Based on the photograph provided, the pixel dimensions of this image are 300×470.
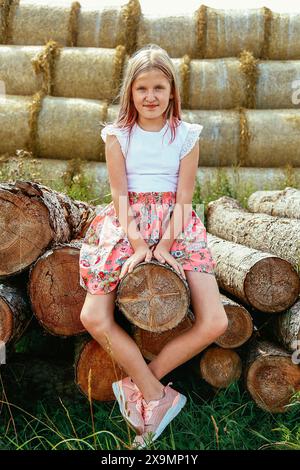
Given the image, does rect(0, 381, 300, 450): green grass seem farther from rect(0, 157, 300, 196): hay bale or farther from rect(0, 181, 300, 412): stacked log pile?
rect(0, 157, 300, 196): hay bale

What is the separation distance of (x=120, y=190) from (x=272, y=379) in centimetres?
109

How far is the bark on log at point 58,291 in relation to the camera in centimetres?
305

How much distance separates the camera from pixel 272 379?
312cm

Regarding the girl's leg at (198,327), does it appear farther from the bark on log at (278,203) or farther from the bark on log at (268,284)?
the bark on log at (278,203)

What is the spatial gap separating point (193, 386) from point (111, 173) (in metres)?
1.11

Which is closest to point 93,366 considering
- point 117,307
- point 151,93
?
point 117,307

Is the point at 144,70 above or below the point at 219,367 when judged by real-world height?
above

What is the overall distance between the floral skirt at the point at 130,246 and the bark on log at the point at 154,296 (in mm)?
131

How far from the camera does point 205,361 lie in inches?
126

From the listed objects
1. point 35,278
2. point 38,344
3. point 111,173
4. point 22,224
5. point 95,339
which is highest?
point 111,173

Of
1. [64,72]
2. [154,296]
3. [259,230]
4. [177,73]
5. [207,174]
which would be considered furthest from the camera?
[64,72]

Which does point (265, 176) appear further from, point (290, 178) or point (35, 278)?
point (35, 278)

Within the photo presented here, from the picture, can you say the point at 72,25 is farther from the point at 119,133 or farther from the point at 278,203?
the point at 119,133
